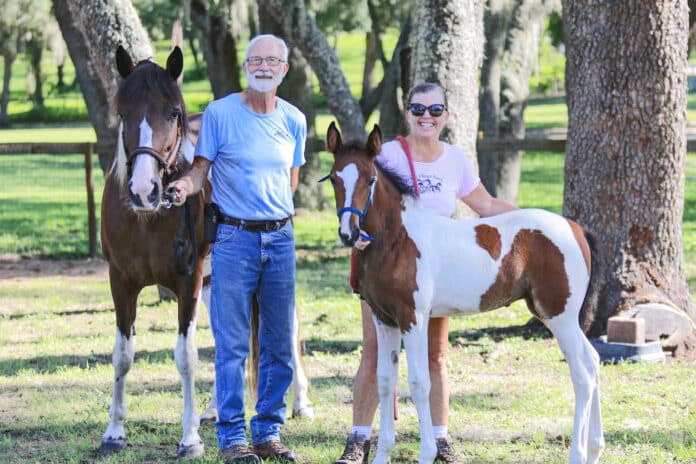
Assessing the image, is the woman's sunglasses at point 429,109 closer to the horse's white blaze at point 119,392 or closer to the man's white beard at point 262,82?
the man's white beard at point 262,82

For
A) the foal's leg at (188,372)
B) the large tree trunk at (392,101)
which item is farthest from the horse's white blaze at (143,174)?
the large tree trunk at (392,101)

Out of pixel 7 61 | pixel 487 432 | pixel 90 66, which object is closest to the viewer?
pixel 487 432

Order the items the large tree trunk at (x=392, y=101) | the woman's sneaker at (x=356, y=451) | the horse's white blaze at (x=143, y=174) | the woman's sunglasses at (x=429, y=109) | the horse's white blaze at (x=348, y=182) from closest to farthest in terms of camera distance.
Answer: the horse's white blaze at (x=348, y=182) → the horse's white blaze at (x=143, y=174) → the woman's sunglasses at (x=429, y=109) → the woman's sneaker at (x=356, y=451) → the large tree trunk at (x=392, y=101)

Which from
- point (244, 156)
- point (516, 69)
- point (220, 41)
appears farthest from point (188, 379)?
point (220, 41)

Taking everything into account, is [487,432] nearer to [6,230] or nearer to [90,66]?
[90,66]

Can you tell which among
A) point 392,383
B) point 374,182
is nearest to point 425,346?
point 392,383

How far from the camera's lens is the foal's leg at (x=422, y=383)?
464cm

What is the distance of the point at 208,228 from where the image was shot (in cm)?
502

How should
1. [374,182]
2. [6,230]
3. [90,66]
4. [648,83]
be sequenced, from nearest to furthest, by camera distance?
[374,182]
[648,83]
[90,66]
[6,230]

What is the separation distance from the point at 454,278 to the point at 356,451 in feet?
3.67

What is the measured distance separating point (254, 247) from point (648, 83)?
13.6 ft

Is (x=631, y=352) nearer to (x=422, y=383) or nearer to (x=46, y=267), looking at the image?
(x=422, y=383)

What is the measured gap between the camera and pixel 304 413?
6281 millimetres

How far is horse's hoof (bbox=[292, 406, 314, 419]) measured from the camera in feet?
20.6
